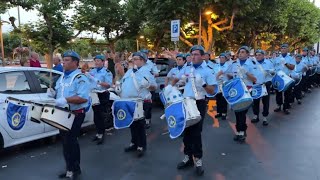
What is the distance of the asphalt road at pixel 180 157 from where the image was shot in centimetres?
549

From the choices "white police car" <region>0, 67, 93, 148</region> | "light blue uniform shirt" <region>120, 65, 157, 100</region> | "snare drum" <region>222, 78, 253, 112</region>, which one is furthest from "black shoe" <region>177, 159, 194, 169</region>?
"white police car" <region>0, 67, 93, 148</region>

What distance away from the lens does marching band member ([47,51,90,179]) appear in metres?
4.94

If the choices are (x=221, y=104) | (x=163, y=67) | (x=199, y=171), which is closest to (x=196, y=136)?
(x=199, y=171)

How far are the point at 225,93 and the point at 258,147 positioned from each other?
1.17 m

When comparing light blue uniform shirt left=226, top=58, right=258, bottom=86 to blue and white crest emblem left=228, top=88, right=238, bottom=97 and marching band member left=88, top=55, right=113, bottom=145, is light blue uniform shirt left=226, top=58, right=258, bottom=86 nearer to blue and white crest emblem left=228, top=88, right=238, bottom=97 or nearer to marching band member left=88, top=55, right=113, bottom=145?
blue and white crest emblem left=228, top=88, right=238, bottom=97

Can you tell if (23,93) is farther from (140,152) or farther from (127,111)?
(140,152)

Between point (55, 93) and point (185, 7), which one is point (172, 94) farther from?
point (185, 7)

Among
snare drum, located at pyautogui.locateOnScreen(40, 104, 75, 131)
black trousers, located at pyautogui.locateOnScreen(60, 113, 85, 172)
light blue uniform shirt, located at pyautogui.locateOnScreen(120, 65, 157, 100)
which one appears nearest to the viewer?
snare drum, located at pyautogui.locateOnScreen(40, 104, 75, 131)

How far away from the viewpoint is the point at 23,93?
6480mm

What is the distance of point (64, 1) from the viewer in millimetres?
17344

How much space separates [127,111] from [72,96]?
5.00 feet

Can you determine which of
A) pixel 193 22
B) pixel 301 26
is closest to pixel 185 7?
pixel 193 22

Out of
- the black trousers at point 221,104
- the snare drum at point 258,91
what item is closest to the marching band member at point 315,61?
the black trousers at point 221,104

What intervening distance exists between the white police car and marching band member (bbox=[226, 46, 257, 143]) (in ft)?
11.6
